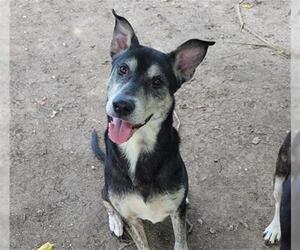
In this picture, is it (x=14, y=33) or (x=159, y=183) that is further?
(x=14, y=33)

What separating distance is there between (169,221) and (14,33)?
345cm

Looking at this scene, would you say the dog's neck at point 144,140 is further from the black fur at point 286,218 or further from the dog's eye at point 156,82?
the black fur at point 286,218

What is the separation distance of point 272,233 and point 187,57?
5.74ft

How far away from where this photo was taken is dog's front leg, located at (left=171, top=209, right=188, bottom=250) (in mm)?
4629

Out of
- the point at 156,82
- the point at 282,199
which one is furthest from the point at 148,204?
the point at 282,199

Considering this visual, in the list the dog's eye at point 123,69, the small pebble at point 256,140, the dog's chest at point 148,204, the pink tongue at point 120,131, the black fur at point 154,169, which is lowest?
the small pebble at point 256,140

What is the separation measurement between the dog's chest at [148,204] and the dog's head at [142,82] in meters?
0.55

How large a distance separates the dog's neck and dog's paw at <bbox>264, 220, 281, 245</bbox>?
135 centimetres

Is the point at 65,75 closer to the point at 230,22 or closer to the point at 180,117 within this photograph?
the point at 180,117

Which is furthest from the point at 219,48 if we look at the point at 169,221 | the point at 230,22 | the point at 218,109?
the point at 169,221

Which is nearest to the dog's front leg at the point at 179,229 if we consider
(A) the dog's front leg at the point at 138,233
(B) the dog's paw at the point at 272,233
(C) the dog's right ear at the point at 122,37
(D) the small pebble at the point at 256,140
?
(A) the dog's front leg at the point at 138,233

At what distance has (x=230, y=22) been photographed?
7.28 m

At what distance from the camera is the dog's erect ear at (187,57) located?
4199 mm

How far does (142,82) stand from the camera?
160 inches
